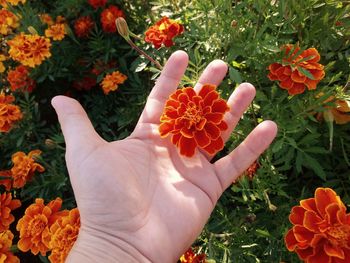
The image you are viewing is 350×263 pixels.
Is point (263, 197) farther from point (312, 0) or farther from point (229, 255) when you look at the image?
point (312, 0)

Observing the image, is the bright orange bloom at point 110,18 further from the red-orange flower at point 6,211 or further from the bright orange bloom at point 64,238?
the bright orange bloom at point 64,238

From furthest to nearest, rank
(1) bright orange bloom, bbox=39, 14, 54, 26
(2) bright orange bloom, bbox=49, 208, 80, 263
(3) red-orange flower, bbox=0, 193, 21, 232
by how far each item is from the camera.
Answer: (1) bright orange bloom, bbox=39, 14, 54, 26, (3) red-orange flower, bbox=0, 193, 21, 232, (2) bright orange bloom, bbox=49, 208, 80, 263

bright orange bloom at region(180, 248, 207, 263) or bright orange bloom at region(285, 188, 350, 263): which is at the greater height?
bright orange bloom at region(285, 188, 350, 263)

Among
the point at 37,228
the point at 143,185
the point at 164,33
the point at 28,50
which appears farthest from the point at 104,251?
the point at 28,50

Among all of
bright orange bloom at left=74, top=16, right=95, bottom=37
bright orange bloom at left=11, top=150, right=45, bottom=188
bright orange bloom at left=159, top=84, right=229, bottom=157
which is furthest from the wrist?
bright orange bloom at left=74, top=16, right=95, bottom=37

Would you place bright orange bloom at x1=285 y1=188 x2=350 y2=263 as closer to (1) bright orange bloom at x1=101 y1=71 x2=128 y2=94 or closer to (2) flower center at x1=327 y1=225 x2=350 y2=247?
(2) flower center at x1=327 y1=225 x2=350 y2=247

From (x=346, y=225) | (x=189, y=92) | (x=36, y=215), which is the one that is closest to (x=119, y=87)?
(x=36, y=215)
